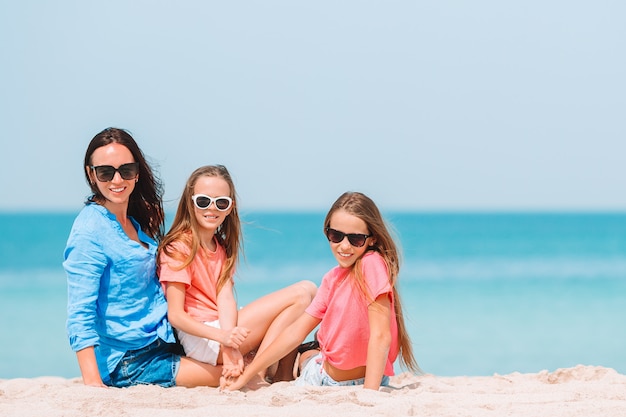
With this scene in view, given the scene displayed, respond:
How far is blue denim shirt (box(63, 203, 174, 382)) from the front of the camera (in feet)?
14.2

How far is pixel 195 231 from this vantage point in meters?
4.77

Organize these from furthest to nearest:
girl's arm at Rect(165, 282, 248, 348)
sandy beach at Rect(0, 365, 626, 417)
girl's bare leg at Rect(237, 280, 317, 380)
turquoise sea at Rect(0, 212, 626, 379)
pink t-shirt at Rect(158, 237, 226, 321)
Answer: turquoise sea at Rect(0, 212, 626, 379)
girl's bare leg at Rect(237, 280, 317, 380)
pink t-shirt at Rect(158, 237, 226, 321)
girl's arm at Rect(165, 282, 248, 348)
sandy beach at Rect(0, 365, 626, 417)

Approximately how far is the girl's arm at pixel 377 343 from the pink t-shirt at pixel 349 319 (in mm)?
92

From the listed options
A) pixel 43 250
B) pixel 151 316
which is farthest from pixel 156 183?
pixel 43 250

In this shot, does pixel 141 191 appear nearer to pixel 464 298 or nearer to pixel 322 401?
pixel 322 401

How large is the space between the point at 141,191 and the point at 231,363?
1194 mm

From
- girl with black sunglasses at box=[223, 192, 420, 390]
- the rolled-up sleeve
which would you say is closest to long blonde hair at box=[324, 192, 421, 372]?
girl with black sunglasses at box=[223, 192, 420, 390]

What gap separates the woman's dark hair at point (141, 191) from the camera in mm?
4594

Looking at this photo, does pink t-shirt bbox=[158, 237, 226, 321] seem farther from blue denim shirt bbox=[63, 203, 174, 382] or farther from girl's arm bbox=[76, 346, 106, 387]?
girl's arm bbox=[76, 346, 106, 387]

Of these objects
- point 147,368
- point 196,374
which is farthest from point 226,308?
point 147,368

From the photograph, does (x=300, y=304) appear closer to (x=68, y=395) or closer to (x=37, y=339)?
(x=68, y=395)

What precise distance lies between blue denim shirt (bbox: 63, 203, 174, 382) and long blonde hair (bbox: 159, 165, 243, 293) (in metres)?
0.16

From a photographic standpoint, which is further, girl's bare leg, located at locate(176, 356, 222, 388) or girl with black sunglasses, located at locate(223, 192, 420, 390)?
girl's bare leg, located at locate(176, 356, 222, 388)

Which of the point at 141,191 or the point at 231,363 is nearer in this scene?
the point at 231,363
